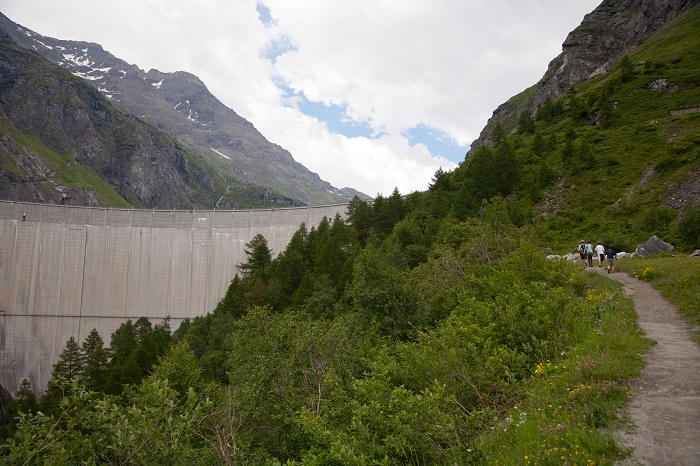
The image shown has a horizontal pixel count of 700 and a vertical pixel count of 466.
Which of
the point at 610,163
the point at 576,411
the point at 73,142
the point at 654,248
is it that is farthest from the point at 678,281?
the point at 73,142

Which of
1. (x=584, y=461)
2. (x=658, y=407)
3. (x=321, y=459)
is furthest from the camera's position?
(x=321, y=459)

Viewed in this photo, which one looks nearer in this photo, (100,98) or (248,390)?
(248,390)

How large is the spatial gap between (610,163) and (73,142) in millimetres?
193550

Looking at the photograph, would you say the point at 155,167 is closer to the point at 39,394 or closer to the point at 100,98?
the point at 100,98

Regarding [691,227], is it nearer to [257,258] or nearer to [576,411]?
[576,411]

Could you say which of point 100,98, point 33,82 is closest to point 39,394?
point 33,82

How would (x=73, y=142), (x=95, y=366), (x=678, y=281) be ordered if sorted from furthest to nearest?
(x=73, y=142)
(x=95, y=366)
(x=678, y=281)

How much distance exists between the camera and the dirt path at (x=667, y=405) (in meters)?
4.71

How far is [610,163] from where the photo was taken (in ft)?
147

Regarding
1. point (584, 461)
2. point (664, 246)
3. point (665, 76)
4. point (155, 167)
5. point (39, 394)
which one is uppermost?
point (155, 167)

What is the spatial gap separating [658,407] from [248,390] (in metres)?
10.2

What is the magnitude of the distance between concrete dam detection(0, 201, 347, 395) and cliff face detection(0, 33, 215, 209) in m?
78.8

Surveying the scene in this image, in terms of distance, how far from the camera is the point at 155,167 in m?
186

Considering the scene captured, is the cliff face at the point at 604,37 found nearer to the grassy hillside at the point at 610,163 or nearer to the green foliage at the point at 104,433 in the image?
the grassy hillside at the point at 610,163
